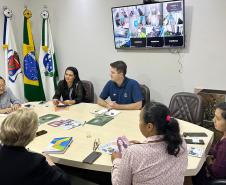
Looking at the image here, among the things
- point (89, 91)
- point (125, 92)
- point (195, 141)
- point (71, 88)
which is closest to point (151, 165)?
point (195, 141)

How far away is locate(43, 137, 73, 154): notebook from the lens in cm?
207

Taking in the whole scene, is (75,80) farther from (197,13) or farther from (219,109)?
(219,109)

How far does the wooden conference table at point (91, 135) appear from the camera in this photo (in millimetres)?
1868

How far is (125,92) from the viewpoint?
3373mm

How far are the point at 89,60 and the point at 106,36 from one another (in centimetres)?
57

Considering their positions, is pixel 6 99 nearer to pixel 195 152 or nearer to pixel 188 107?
pixel 188 107

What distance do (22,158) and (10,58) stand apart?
354 centimetres

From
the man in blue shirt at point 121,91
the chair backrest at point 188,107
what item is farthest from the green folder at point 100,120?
→ the chair backrest at point 188,107

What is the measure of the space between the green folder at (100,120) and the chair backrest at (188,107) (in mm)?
838

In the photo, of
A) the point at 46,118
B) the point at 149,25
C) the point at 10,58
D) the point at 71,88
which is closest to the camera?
the point at 46,118

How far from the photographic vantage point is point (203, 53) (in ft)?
11.5

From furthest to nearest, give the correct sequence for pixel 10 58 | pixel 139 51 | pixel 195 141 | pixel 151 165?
pixel 10 58
pixel 139 51
pixel 195 141
pixel 151 165

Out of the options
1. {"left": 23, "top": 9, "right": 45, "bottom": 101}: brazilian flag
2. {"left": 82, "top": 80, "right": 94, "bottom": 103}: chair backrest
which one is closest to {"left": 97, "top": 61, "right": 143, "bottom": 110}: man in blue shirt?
{"left": 82, "top": 80, "right": 94, "bottom": 103}: chair backrest

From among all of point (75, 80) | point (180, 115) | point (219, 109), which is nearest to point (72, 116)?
point (75, 80)
